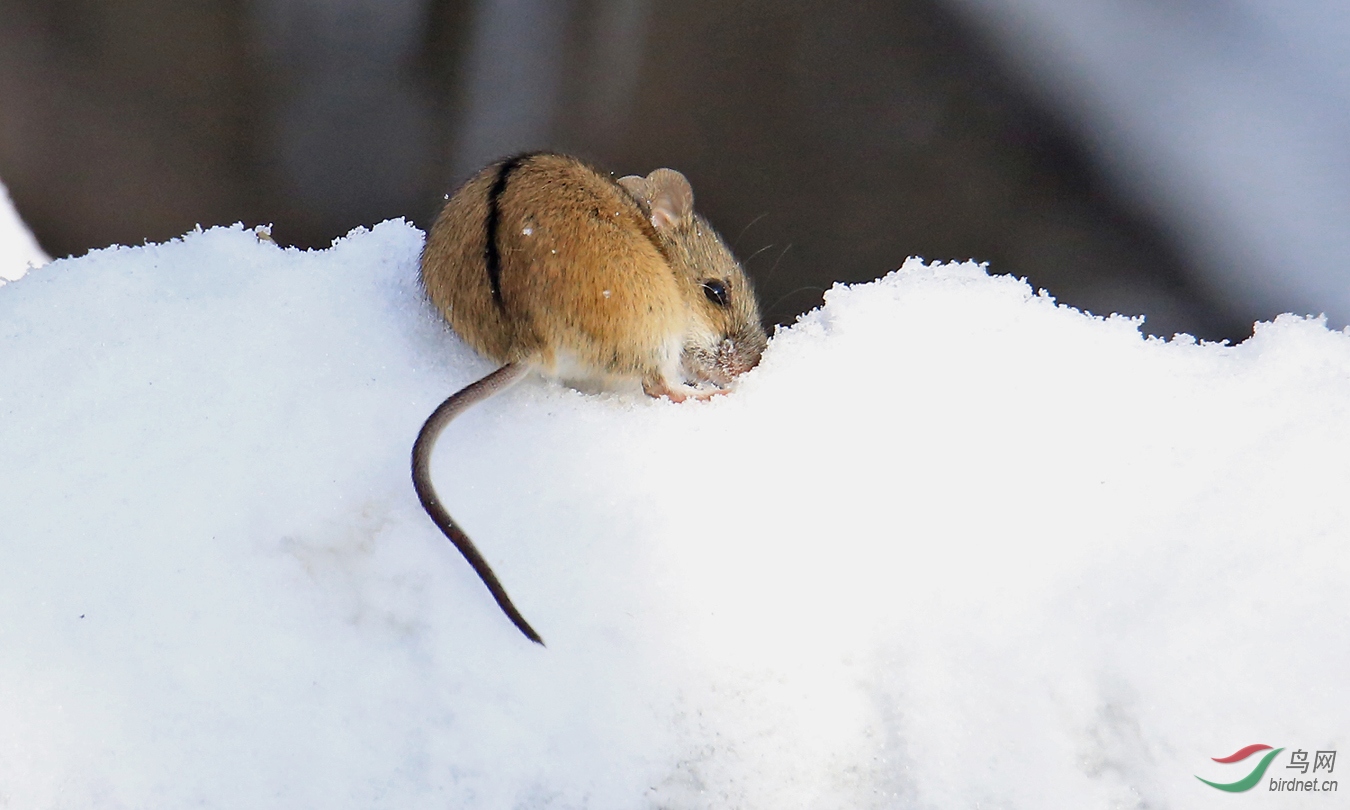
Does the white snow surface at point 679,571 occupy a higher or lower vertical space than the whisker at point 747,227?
higher

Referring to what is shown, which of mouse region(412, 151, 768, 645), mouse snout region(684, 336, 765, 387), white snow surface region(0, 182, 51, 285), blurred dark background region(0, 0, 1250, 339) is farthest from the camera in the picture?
white snow surface region(0, 182, 51, 285)

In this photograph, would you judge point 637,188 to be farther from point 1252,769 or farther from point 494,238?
point 1252,769

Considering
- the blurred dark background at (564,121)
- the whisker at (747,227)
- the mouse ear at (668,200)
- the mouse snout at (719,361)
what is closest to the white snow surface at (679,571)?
the mouse snout at (719,361)

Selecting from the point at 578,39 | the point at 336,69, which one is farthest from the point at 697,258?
the point at 336,69

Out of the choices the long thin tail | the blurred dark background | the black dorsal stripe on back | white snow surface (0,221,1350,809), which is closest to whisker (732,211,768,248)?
the blurred dark background

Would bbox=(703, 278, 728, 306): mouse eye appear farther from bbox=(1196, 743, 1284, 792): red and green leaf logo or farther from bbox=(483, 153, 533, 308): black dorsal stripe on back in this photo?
bbox=(1196, 743, 1284, 792): red and green leaf logo

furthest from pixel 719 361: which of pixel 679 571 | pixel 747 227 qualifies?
pixel 747 227

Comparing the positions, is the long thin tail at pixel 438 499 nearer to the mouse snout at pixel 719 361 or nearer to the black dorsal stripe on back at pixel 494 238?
the black dorsal stripe on back at pixel 494 238
